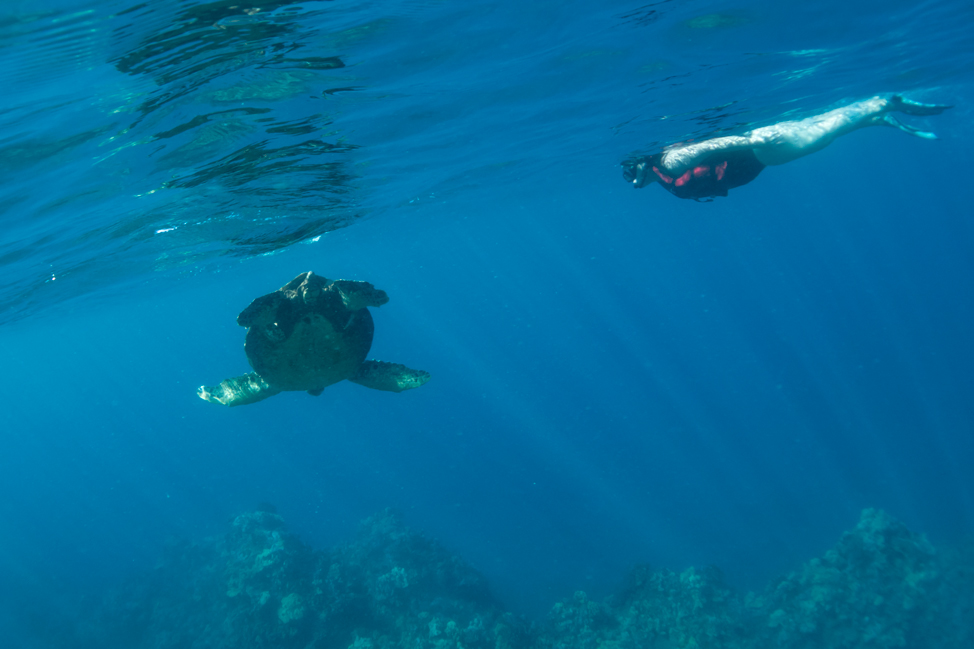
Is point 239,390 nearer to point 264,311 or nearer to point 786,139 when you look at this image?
point 264,311

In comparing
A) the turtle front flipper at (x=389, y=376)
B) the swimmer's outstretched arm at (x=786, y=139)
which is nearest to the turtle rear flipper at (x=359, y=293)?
the turtle front flipper at (x=389, y=376)

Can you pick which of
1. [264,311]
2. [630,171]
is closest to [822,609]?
[630,171]

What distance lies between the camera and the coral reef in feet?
46.7

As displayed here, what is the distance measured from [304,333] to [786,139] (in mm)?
9797

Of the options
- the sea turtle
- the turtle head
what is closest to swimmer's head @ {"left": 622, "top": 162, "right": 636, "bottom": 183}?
the sea turtle

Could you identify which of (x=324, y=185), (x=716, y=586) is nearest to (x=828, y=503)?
(x=716, y=586)

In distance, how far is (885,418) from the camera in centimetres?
3862

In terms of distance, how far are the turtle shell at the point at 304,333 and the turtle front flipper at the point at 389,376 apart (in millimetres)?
221

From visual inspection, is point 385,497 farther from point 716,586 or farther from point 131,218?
point 131,218

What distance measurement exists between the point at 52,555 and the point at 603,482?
136ft

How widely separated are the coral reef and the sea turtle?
9.62m

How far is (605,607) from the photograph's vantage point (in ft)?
55.4

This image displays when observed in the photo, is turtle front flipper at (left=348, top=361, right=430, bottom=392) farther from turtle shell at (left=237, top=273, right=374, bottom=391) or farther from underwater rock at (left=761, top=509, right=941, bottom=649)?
underwater rock at (left=761, top=509, right=941, bottom=649)

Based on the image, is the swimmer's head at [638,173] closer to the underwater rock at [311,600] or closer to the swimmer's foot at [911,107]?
the swimmer's foot at [911,107]
